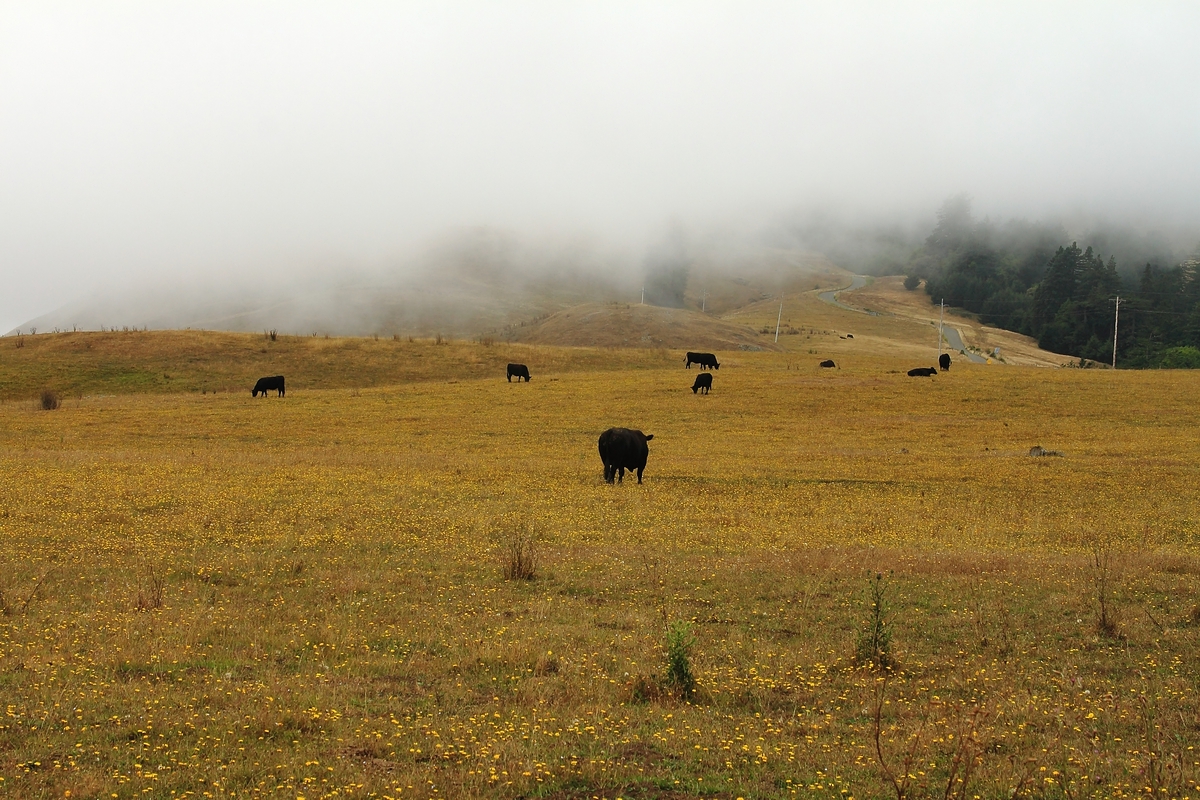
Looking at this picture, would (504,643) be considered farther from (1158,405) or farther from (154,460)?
(1158,405)

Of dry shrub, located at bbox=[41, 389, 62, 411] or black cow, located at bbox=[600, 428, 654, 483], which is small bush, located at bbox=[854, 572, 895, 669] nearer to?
black cow, located at bbox=[600, 428, 654, 483]

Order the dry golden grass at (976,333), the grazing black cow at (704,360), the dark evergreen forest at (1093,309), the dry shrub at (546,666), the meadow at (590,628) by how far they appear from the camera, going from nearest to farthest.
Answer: the meadow at (590,628) → the dry shrub at (546,666) → the grazing black cow at (704,360) → the dry golden grass at (976,333) → the dark evergreen forest at (1093,309)

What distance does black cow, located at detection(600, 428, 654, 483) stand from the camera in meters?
27.5

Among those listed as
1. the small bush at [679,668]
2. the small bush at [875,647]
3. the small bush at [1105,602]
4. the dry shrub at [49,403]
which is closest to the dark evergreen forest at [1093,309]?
the small bush at [1105,602]

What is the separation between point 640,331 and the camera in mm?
106312

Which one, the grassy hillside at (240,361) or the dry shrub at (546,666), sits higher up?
the grassy hillside at (240,361)

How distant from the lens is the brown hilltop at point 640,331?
100625 millimetres

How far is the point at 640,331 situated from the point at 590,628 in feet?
315

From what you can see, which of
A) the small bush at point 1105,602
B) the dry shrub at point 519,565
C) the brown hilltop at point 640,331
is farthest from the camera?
the brown hilltop at point 640,331

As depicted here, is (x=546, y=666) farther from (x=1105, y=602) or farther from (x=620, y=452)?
(x=620, y=452)

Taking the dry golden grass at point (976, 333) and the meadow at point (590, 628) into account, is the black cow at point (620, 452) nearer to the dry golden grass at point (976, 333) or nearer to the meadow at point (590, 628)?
the meadow at point (590, 628)

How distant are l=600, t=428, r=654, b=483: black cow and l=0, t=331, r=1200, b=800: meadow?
3.48ft

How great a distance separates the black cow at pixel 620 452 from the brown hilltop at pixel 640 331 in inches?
2616

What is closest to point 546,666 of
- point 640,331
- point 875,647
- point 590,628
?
point 590,628
